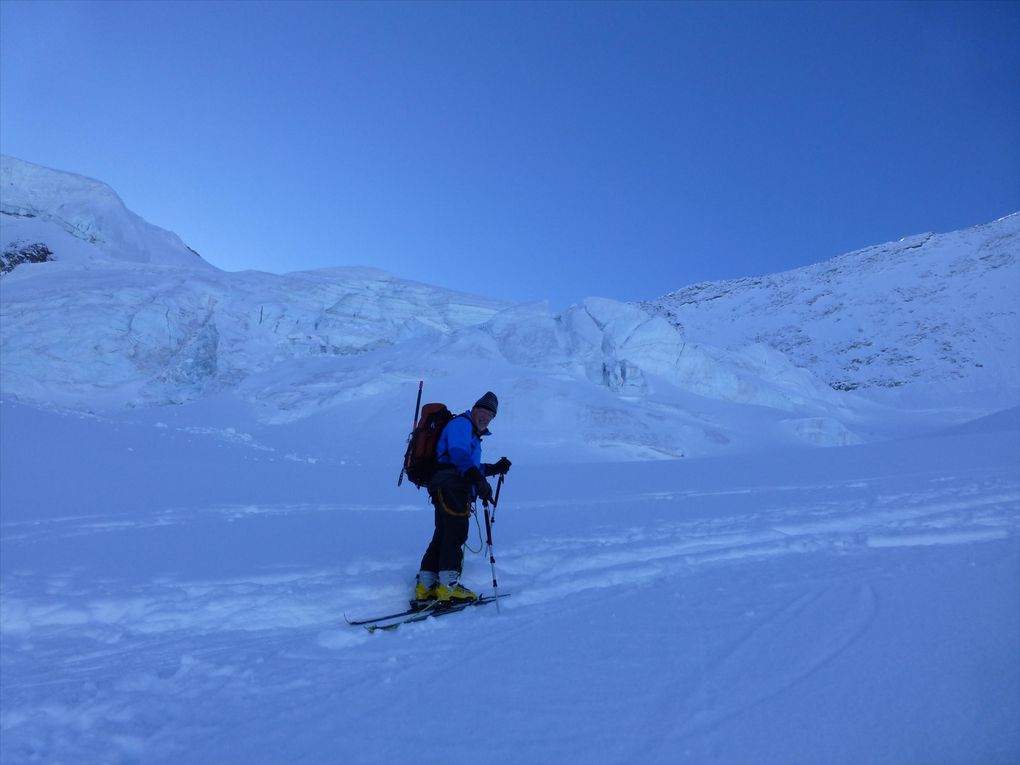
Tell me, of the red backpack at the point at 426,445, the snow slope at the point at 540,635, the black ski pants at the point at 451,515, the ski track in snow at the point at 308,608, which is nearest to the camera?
the snow slope at the point at 540,635

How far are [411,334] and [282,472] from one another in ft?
41.5

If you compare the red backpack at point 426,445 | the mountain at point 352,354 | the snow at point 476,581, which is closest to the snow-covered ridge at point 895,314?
the mountain at point 352,354

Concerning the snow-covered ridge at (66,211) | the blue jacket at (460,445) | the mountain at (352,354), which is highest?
the snow-covered ridge at (66,211)

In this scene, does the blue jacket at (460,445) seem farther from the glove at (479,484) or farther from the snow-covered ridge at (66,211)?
the snow-covered ridge at (66,211)

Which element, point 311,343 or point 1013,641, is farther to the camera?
point 311,343

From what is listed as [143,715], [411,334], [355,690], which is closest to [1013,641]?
[355,690]

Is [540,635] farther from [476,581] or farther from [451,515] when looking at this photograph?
[476,581]

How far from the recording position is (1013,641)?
10.1 ft

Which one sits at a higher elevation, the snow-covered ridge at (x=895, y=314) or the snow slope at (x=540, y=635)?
the snow-covered ridge at (x=895, y=314)

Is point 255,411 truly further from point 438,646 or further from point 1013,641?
point 1013,641

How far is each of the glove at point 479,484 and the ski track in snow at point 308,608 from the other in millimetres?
861

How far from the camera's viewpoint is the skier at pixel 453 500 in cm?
466

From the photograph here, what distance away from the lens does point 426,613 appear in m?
4.30

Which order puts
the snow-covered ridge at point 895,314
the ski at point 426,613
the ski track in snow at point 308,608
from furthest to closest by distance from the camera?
the snow-covered ridge at point 895,314, the ski at point 426,613, the ski track in snow at point 308,608
